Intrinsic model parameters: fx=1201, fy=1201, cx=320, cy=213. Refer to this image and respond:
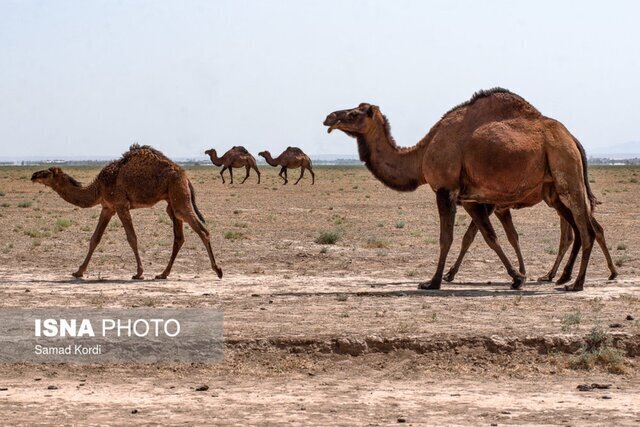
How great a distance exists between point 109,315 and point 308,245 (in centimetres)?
1004

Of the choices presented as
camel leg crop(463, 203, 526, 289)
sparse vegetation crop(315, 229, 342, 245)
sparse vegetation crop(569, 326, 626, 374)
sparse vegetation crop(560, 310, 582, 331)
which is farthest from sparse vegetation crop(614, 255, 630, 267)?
sparse vegetation crop(569, 326, 626, 374)

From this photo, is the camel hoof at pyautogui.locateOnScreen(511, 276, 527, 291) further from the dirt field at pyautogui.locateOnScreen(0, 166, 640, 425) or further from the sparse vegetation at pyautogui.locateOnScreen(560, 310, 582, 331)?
the sparse vegetation at pyautogui.locateOnScreen(560, 310, 582, 331)

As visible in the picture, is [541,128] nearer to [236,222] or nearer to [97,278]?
[97,278]

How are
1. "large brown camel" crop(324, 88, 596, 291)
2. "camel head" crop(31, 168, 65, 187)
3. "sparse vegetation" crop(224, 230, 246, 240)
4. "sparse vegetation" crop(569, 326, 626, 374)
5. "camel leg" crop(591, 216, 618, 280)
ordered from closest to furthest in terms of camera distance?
1. "sparse vegetation" crop(569, 326, 626, 374)
2. "large brown camel" crop(324, 88, 596, 291)
3. "camel leg" crop(591, 216, 618, 280)
4. "camel head" crop(31, 168, 65, 187)
5. "sparse vegetation" crop(224, 230, 246, 240)

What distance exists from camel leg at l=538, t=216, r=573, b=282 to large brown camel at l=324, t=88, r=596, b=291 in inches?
24.8

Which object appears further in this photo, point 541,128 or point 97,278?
point 97,278

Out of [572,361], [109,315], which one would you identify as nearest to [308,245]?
[109,315]

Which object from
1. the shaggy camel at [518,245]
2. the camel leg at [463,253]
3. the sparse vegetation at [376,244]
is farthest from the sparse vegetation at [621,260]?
the sparse vegetation at [376,244]

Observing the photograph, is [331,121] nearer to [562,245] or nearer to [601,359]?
[562,245]

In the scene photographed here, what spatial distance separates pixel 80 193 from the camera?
1728 cm

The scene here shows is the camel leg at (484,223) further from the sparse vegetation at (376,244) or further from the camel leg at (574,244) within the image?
the sparse vegetation at (376,244)

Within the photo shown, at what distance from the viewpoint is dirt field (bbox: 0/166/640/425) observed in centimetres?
889

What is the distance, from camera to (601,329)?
11.3m

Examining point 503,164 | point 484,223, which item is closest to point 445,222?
point 484,223
